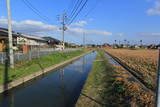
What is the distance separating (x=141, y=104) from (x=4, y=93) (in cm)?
704

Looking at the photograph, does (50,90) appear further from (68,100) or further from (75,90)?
(68,100)

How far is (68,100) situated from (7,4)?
35.8 ft

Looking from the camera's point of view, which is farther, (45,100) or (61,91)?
(61,91)

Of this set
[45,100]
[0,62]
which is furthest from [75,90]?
[0,62]

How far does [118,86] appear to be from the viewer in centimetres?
900

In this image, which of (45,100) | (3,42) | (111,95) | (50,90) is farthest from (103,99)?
(3,42)

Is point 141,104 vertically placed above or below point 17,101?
above

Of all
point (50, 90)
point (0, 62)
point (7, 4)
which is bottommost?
point (50, 90)

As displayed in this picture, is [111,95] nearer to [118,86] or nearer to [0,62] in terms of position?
[118,86]

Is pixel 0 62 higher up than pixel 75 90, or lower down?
higher up

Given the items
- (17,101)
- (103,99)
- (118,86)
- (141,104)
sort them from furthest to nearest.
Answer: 1. (118,86)
2. (17,101)
3. (103,99)
4. (141,104)

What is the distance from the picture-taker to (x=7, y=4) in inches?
587

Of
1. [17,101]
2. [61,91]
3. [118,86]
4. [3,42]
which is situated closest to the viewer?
[17,101]

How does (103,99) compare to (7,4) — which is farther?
(7,4)
